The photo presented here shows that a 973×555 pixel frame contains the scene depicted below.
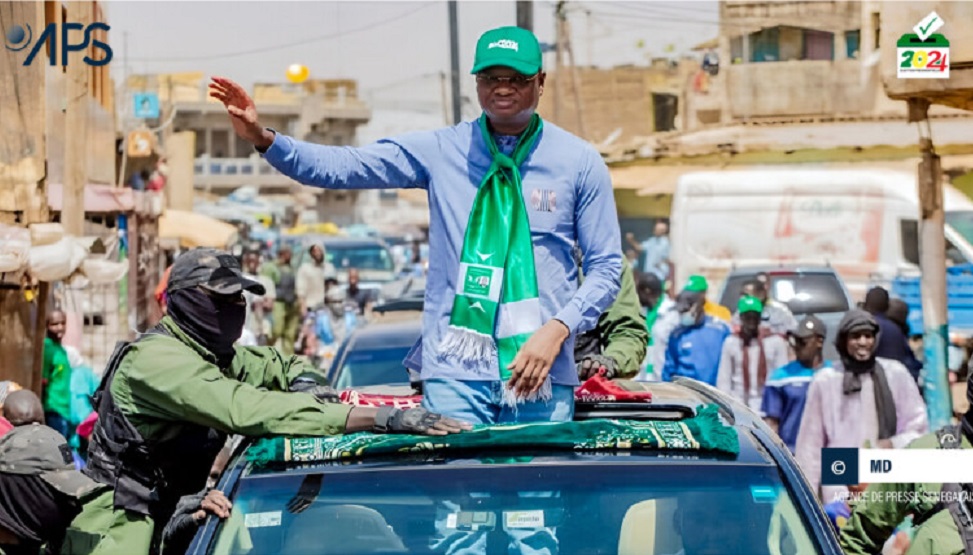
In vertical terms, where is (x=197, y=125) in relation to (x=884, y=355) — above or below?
above

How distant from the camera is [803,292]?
19078 mm

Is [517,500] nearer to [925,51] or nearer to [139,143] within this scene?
[925,51]

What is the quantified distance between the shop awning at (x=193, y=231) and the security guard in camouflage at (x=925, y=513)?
3279cm

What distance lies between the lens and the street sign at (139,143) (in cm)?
3118

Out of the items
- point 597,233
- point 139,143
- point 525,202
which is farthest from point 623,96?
point 525,202

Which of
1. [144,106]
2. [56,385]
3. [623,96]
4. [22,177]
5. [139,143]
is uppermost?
[623,96]

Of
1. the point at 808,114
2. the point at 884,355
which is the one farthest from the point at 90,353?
the point at 808,114

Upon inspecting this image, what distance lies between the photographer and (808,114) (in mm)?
35094

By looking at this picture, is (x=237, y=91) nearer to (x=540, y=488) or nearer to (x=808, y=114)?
(x=540, y=488)

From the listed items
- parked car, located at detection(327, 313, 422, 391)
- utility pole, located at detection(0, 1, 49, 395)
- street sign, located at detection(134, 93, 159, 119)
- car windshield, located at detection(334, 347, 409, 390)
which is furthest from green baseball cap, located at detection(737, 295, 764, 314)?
street sign, located at detection(134, 93, 159, 119)

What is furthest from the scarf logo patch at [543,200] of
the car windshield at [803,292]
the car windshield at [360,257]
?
the car windshield at [360,257]

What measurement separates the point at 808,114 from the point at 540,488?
3198 centimetres

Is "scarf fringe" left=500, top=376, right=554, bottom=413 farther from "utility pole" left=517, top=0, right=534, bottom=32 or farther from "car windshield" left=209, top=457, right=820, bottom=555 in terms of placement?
"utility pole" left=517, top=0, right=534, bottom=32

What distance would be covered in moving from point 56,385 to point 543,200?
30.1 feet
